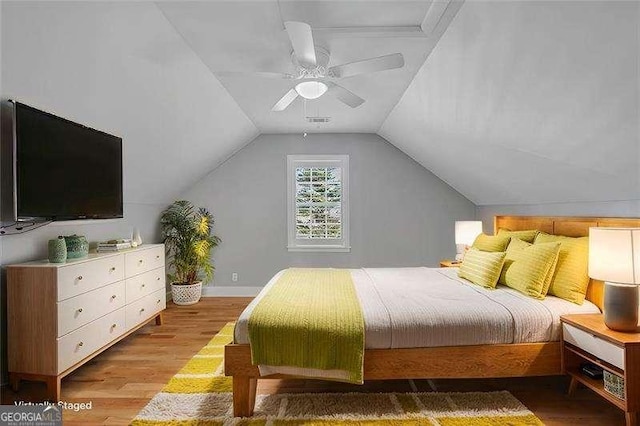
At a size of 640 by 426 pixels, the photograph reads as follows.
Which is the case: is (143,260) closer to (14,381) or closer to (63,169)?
(63,169)

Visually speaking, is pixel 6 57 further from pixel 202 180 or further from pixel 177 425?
pixel 202 180

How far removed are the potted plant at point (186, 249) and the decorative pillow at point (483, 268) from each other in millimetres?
3307

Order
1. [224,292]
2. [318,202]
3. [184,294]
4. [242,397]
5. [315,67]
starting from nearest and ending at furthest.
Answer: [242,397] < [315,67] < [184,294] < [224,292] < [318,202]

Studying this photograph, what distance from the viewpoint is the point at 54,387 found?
2.13m

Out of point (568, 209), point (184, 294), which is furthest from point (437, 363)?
point (184, 294)

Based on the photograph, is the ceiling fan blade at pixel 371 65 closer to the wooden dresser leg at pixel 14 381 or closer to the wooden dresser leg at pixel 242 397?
the wooden dresser leg at pixel 242 397

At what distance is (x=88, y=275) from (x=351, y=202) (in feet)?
11.2

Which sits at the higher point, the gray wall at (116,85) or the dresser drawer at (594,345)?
the gray wall at (116,85)

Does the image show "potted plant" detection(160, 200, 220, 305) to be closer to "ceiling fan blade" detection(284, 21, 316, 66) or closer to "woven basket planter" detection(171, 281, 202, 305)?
"woven basket planter" detection(171, 281, 202, 305)

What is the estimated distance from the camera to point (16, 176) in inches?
80.1

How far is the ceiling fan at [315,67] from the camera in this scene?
5.99ft

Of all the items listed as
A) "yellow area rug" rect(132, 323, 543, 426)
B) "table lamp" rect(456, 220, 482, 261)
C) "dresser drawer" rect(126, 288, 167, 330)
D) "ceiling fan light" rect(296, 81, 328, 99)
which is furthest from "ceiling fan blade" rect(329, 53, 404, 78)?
"dresser drawer" rect(126, 288, 167, 330)

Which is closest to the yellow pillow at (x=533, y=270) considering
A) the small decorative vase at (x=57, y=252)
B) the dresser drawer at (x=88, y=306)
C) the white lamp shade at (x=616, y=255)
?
the white lamp shade at (x=616, y=255)

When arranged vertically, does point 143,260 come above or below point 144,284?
above
